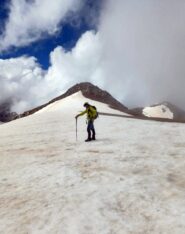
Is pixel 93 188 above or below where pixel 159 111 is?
below

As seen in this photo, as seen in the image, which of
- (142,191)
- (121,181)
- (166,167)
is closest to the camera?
(142,191)

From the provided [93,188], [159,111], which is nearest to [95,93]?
[93,188]

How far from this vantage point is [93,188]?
1171 cm

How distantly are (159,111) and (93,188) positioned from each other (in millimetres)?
164355

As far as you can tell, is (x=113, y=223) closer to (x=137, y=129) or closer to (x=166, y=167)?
(x=166, y=167)

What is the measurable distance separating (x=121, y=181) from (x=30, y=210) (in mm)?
3905

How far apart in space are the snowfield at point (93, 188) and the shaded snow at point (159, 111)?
15046 centimetres

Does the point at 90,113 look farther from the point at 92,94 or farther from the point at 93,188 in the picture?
the point at 92,94

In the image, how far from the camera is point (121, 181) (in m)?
12.5

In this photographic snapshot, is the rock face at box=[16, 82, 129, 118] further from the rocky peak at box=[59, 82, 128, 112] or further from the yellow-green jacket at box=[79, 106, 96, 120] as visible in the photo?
the yellow-green jacket at box=[79, 106, 96, 120]

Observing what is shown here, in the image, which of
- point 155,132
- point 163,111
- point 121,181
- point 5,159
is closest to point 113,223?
point 121,181

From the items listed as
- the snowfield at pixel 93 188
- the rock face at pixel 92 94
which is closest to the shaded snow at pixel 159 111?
the rock face at pixel 92 94

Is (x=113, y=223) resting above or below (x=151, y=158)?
below

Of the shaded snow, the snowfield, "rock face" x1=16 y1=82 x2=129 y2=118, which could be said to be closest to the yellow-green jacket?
the snowfield
